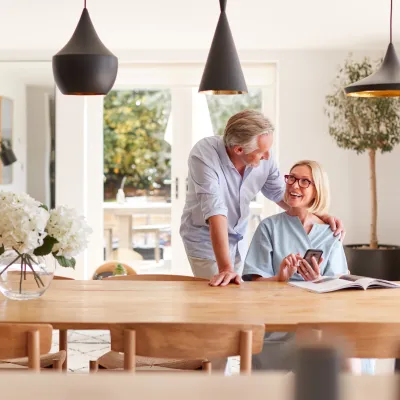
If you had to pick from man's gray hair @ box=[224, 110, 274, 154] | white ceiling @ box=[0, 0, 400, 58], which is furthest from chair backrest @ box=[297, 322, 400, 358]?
white ceiling @ box=[0, 0, 400, 58]

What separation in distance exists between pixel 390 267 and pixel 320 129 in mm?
1574

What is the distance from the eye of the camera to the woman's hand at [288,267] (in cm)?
311

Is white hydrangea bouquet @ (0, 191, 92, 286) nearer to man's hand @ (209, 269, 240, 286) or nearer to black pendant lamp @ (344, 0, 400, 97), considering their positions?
man's hand @ (209, 269, 240, 286)

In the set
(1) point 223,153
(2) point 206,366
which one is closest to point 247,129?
(1) point 223,153

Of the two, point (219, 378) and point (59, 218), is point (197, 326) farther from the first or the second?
point (219, 378)

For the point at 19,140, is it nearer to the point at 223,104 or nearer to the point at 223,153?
the point at 223,104

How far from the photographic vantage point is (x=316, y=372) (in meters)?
0.40

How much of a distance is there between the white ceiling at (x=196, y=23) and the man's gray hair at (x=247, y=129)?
6.98ft

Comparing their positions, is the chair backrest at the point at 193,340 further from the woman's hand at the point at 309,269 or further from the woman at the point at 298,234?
the woman at the point at 298,234

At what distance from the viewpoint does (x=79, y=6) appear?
5516 mm

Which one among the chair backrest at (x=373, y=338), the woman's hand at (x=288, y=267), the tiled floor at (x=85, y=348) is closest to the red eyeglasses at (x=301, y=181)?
the woman's hand at (x=288, y=267)

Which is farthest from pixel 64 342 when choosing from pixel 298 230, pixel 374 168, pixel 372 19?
pixel 374 168

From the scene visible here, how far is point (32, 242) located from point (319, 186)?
1276 millimetres

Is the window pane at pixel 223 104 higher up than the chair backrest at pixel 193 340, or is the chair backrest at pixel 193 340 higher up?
the window pane at pixel 223 104
